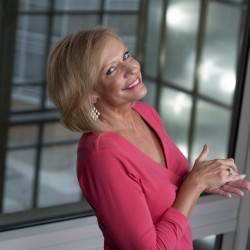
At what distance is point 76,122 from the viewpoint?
1740mm

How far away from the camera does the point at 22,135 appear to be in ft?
9.78

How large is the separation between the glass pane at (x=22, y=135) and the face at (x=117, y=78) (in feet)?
4.08

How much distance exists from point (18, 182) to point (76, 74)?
1.37 metres

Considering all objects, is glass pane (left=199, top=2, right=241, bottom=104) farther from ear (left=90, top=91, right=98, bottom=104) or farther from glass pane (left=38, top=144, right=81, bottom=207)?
ear (left=90, top=91, right=98, bottom=104)

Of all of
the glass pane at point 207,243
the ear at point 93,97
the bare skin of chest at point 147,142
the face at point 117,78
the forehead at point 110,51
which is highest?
the forehead at point 110,51

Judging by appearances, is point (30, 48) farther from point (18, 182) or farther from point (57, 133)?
point (18, 182)

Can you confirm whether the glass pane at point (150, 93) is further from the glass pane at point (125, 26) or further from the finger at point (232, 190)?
the finger at point (232, 190)

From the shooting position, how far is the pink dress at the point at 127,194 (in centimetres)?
168

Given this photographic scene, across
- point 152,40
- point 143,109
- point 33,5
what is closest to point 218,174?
point 143,109

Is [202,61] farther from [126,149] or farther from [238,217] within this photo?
[126,149]

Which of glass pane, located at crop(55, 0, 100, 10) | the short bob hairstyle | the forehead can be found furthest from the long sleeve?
glass pane, located at crop(55, 0, 100, 10)

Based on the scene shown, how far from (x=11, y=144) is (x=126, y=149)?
4.30ft

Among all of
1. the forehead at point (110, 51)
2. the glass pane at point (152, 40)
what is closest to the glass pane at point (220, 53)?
the glass pane at point (152, 40)

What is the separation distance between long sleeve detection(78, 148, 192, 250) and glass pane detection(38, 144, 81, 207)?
4.36 feet
